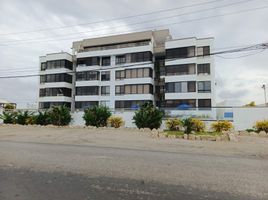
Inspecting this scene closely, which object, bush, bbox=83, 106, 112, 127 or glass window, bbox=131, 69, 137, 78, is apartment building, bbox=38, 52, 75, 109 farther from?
bush, bbox=83, 106, 112, 127

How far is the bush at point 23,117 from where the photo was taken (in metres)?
26.6

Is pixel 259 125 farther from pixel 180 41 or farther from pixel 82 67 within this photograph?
pixel 82 67

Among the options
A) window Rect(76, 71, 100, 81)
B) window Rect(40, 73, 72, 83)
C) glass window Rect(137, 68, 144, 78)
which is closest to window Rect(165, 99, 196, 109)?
glass window Rect(137, 68, 144, 78)

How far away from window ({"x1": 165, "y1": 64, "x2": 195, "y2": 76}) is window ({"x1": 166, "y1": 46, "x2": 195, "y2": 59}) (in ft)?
5.35

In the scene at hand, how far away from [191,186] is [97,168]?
9.60ft

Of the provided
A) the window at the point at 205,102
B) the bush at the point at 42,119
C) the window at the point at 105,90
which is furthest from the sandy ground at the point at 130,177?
the window at the point at 105,90

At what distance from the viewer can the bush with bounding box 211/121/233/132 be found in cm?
1900

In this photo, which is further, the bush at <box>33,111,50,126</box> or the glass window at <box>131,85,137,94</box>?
the glass window at <box>131,85,137,94</box>

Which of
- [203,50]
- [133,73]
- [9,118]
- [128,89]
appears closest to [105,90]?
[128,89]

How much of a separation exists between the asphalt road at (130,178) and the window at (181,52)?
30914mm

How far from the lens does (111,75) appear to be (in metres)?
45.2

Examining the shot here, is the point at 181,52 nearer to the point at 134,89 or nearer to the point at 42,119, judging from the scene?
the point at 134,89

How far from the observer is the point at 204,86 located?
37.0 meters

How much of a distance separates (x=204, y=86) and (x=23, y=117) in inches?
1033
